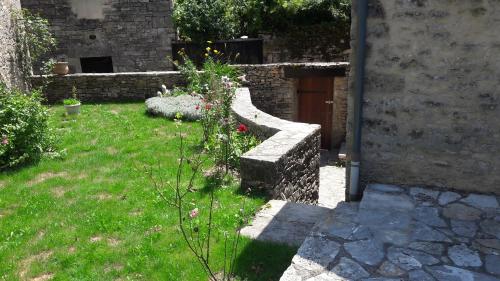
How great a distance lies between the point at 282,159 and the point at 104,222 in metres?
2.23

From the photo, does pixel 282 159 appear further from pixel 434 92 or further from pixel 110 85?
pixel 110 85

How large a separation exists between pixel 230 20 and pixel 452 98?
12971 mm

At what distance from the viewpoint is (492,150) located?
12.3 ft

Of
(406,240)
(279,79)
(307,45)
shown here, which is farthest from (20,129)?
(307,45)

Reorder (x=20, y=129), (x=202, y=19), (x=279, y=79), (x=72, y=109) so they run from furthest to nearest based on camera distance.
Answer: (x=202, y=19) → (x=279, y=79) → (x=72, y=109) → (x=20, y=129)

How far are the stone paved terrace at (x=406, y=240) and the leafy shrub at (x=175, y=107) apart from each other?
566 centimetres

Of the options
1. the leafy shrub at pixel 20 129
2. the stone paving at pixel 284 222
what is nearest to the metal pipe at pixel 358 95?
the stone paving at pixel 284 222

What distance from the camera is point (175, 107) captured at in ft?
31.0

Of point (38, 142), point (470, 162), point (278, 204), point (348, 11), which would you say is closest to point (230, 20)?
point (348, 11)

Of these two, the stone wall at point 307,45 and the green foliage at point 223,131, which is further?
the stone wall at point 307,45

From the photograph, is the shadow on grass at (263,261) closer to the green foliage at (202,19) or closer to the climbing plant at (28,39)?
the climbing plant at (28,39)

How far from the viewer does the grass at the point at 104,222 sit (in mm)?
3770

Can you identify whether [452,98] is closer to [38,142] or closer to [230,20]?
[38,142]

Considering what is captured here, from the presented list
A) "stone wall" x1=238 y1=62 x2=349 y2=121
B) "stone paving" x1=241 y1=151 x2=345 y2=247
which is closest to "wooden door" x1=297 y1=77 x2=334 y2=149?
"stone wall" x1=238 y1=62 x2=349 y2=121
